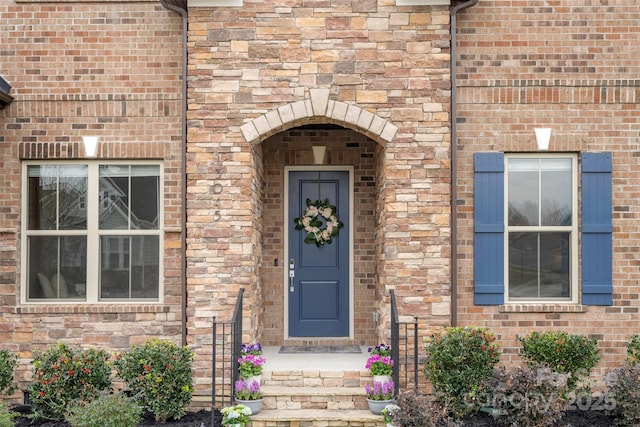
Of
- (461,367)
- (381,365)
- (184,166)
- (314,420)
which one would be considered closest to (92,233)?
(184,166)

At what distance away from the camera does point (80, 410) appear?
18.8 ft

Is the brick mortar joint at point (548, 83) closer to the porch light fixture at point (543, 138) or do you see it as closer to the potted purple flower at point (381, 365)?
the porch light fixture at point (543, 138)

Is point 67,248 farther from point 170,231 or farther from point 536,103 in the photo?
point 536,103

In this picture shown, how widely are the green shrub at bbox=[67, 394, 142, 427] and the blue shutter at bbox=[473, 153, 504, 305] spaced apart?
3.91 meters

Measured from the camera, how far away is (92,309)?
7324 mm

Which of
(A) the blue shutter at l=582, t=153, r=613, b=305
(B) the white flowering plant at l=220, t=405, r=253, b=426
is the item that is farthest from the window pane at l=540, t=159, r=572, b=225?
(B) the white flowering plant at l=220, t=405, r=253, b=426

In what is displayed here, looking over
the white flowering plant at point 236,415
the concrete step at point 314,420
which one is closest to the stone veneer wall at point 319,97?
the concrete step at point 314,420

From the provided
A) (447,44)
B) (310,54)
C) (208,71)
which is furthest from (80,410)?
(447,44)

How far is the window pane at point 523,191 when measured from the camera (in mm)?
7414

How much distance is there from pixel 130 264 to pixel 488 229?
14.0 ft

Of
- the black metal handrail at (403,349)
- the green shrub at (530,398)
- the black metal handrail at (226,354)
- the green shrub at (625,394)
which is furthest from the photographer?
the black metal handrail at (226,354)

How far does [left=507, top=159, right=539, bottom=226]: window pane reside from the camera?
24.3ft

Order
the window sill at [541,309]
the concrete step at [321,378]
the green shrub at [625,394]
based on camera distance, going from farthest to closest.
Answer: the window sill at [541,309], the concrete step at [321,378], the green shrub at [625,394]

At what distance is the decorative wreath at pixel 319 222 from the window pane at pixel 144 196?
5.87ft
